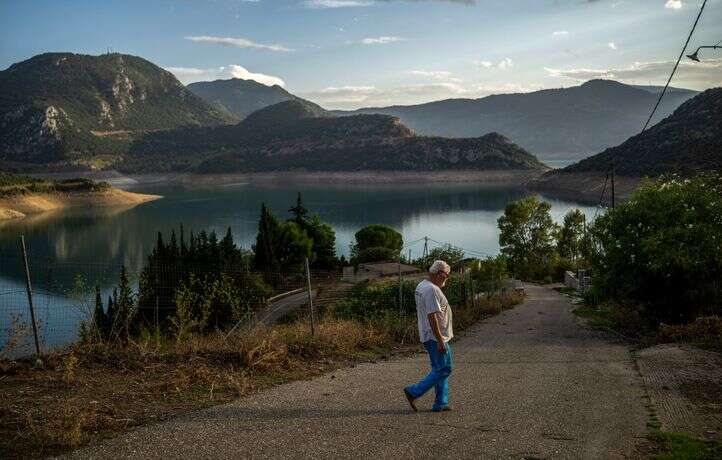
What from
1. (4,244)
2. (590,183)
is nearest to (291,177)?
(590,183)

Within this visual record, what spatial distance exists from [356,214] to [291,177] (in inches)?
3432

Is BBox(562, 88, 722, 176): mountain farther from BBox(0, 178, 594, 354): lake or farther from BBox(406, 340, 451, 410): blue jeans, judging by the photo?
BBox(406, 340, 451, 410): blue jeans

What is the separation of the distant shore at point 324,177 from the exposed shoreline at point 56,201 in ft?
124

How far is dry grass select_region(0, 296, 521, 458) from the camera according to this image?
5801mm

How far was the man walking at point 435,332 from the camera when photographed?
6.52m

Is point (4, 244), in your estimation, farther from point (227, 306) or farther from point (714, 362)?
point (714, 362)

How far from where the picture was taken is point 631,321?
15.5 m

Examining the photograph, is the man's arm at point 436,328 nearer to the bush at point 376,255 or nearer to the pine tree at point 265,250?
the pine tree at point 265,250

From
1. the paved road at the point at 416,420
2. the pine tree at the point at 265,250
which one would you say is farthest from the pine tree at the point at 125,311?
the pine tree at the point at 265,250

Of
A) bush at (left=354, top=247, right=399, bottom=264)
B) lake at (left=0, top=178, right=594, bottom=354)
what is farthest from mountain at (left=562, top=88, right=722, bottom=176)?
bush at (left=354, top=247, right=399, bottom=264)

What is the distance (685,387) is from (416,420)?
3.98 m

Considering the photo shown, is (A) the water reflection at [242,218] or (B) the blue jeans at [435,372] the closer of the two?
(B) the blue jeans at [435,372]

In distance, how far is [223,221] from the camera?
331 feet

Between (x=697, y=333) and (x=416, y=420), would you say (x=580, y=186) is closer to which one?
(x=697, y=333)
